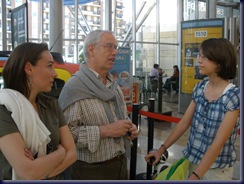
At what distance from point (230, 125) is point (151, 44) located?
13.1 meters

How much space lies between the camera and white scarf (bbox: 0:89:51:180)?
4.03ft

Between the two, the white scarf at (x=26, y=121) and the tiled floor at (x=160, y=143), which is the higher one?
the white scarf at (x=26, y=121)

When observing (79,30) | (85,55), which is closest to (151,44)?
(79,30)

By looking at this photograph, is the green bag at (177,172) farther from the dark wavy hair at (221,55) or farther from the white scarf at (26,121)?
the white scarf at (26,121)

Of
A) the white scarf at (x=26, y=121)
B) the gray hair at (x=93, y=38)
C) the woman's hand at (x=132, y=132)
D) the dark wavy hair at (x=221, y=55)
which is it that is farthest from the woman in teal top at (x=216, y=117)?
the white scarf at (x=26, y=121)

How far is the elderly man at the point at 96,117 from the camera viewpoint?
165 cm

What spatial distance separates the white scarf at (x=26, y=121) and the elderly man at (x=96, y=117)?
14.8 inches

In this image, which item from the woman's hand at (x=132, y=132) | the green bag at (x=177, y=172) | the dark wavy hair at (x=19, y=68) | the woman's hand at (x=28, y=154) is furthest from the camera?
the woman's hand at (x=132, y=132)

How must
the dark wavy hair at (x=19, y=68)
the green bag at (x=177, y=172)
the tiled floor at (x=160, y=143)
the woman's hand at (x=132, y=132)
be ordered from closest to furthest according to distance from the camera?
the dark wavy hair at (x=19, y=68) → the green bag at (x=177, y=172) → the woman's hand at (x=132, y=132) → the tiled floor at (x=160, y=143)

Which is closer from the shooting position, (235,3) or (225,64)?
(225,64)

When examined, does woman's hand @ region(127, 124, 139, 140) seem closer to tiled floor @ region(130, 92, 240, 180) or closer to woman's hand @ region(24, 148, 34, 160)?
woman's hand @ region(24, 148, 34, 160)

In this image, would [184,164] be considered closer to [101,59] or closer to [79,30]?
[101,59]

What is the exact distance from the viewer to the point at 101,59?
5.77 feet

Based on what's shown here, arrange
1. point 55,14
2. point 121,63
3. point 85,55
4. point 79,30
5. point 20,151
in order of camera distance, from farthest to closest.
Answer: point 79,30, point 55,14, point 121,63, point 85,55, point 20,151
